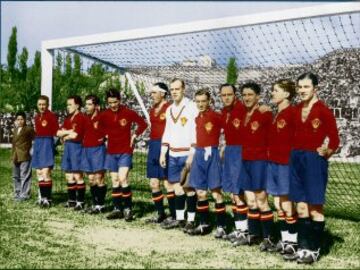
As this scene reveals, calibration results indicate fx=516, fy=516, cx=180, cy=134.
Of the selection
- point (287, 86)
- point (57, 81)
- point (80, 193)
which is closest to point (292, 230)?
point (287, 86)

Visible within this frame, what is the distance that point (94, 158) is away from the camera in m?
7.27

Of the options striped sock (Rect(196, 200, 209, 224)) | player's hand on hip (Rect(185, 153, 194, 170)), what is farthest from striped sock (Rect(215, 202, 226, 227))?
player's hand on hip (Rect(185, 153, 194, 170))

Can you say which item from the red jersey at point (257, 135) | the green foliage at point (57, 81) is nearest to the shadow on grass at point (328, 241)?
the red jersey at point (257, 135)

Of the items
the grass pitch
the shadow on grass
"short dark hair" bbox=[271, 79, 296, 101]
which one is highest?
"short dark hair" bbox=[271, 79, 296, 101]

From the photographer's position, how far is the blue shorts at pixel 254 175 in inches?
200

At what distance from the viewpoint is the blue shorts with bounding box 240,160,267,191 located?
5.09 m

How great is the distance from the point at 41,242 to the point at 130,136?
201cm

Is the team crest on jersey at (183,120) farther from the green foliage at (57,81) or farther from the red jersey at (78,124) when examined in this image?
the green foliage at (57,81)

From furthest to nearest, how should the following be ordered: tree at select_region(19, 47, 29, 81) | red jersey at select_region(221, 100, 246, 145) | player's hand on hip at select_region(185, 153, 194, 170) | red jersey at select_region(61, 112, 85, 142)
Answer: tree at select_region(19, 47, 29, 81)
red jersey at select_region(61, 112, 85, 142)
player's hand on hip at select_region(185, 153, 194, 170)
red jersey at select_region(221, 100, 246, 145)

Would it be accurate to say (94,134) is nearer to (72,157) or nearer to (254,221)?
(72,157)

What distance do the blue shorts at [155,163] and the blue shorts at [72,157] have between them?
4.76 ft

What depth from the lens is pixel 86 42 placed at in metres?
7.86

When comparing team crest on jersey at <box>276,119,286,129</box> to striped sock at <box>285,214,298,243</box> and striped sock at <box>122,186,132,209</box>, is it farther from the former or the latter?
striped sock at <box>122,186,132,209</box>

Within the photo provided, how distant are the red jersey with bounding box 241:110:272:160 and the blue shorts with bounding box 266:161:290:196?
0.61 ft
